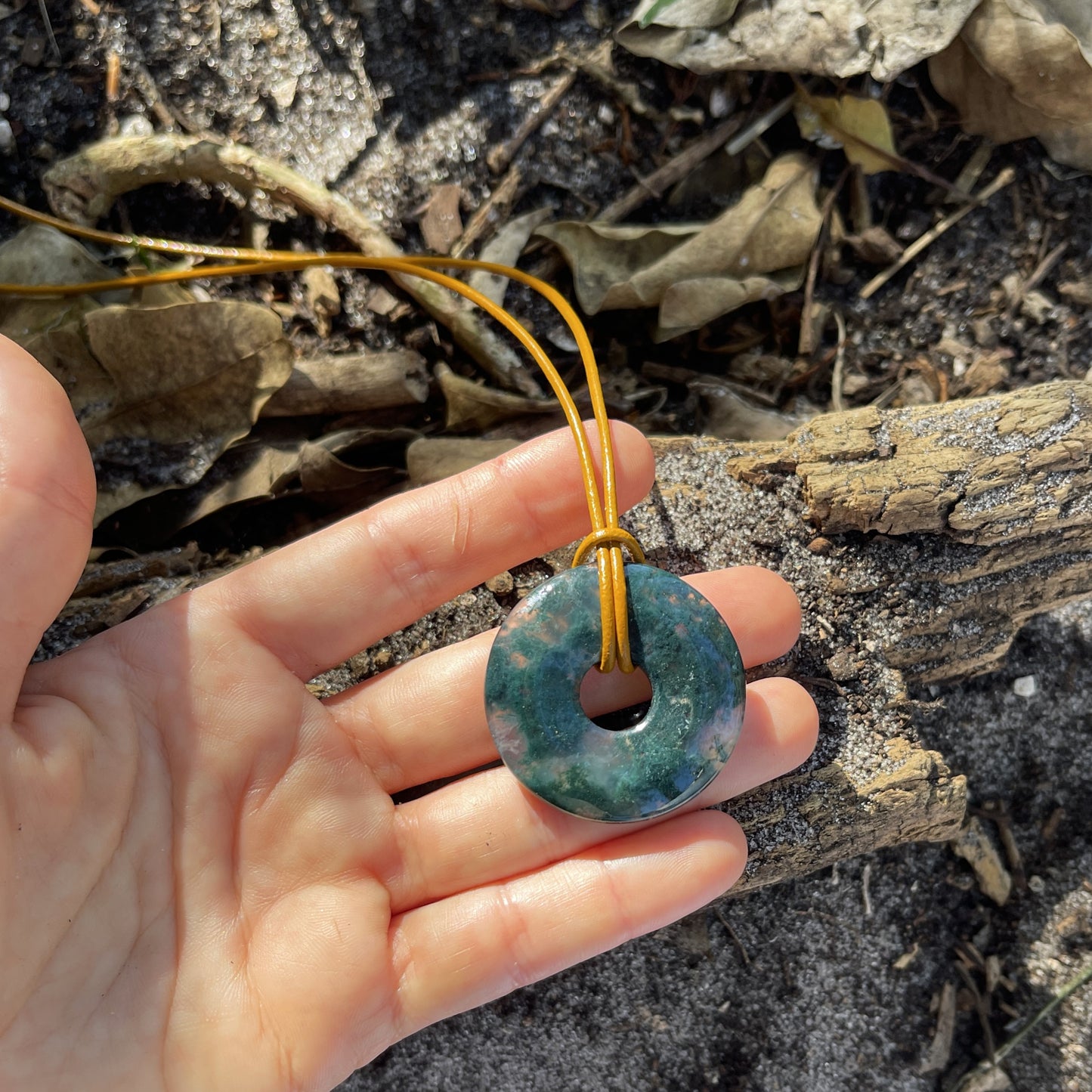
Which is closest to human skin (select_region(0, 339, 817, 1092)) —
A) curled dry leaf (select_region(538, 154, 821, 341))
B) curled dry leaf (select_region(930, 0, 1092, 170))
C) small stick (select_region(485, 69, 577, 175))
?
curled dry leaf (select_region(538, 154, 821, 341))

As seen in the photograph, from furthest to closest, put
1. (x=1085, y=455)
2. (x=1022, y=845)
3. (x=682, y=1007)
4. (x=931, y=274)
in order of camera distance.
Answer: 1. (x=931, y=274)
2. (x=1022, y=845)
3. (x=682, y=1007)
4. (x=1085, y=455)

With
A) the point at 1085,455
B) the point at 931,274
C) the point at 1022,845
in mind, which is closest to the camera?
the point at 1085,455

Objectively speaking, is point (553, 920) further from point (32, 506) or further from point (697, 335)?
point (697, 335)

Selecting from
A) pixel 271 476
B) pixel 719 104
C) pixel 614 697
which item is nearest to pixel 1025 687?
pixel 614 697

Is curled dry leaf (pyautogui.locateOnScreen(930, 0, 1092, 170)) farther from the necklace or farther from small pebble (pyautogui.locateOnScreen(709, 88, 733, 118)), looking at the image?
the necklace

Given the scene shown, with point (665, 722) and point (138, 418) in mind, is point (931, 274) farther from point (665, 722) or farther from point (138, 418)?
point (138, 418)

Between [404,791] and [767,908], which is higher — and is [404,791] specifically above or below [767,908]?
above

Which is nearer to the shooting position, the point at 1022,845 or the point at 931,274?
the point at 1022,845

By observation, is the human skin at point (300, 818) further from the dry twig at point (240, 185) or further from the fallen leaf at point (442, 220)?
the fallen leaf at point (442, 220)

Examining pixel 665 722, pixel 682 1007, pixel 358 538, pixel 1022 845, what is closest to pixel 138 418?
pixel 358 538
